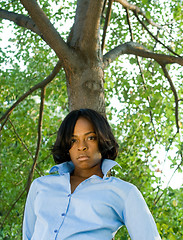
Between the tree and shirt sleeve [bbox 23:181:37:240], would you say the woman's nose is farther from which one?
the tree

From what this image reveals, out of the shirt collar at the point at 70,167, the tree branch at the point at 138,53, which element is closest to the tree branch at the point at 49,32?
the tree branch at the point at 138,53

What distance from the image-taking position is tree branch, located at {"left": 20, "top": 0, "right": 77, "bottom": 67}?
102 inches

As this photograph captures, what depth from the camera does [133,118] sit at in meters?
4.79

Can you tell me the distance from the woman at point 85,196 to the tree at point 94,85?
26.1 inches

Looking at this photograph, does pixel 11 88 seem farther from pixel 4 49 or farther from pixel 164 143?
pixel 164 143

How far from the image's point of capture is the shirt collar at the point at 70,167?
5.86ft

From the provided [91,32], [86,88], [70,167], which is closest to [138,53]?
[91,32]

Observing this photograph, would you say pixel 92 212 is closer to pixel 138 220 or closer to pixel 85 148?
pixel 138 220

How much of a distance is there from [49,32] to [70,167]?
1042 mm

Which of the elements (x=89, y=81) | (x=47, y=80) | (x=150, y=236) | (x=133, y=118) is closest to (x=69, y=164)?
(x=150, y=236)

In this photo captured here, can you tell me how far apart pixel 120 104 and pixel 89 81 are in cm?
247

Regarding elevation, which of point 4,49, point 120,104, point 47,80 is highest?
point 4,49

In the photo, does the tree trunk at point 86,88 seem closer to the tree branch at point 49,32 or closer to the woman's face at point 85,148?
the tree branch at point 49,32

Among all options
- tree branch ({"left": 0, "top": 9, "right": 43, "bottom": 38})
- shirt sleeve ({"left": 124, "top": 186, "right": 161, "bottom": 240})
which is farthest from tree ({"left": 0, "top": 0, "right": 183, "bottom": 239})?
shirt sleeve ({"left": 124, "top": 186, "right": 161, "bottom": 240})
